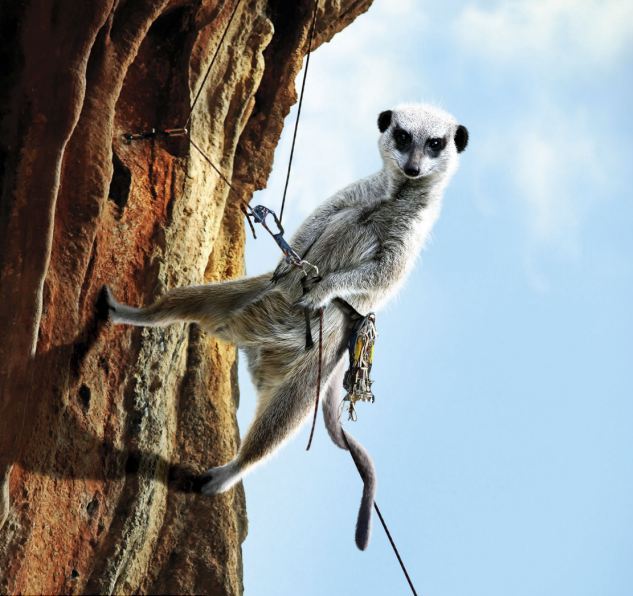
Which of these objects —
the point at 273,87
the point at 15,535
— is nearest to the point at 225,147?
the point at 273,87

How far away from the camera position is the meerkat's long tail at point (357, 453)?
474 cm

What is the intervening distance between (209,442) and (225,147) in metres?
1.90

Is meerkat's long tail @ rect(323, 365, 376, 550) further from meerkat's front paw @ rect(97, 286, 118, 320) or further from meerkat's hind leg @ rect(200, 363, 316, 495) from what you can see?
meerkat's front paw @ rect(97, 286, 118, 320)

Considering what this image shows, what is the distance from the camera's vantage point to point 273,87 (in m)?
6.50

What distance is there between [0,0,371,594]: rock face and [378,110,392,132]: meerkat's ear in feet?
3.81

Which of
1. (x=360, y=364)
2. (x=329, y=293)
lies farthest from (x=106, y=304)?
(x=360, y=364)

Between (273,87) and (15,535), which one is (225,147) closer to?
(273,87)

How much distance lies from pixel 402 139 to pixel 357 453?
1.63 meters

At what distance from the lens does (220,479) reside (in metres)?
4.88

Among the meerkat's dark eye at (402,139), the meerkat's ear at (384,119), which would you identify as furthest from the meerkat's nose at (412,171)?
the meerkat's ear at (384,119)

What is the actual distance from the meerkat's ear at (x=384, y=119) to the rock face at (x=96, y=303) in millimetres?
1162

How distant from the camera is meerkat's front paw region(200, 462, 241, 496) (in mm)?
4840

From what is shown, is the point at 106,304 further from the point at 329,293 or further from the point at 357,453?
the point at 357,453

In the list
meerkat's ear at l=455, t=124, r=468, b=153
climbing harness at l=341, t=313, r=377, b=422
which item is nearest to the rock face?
climbing harness at l=341, t=313, r=377, b=422
